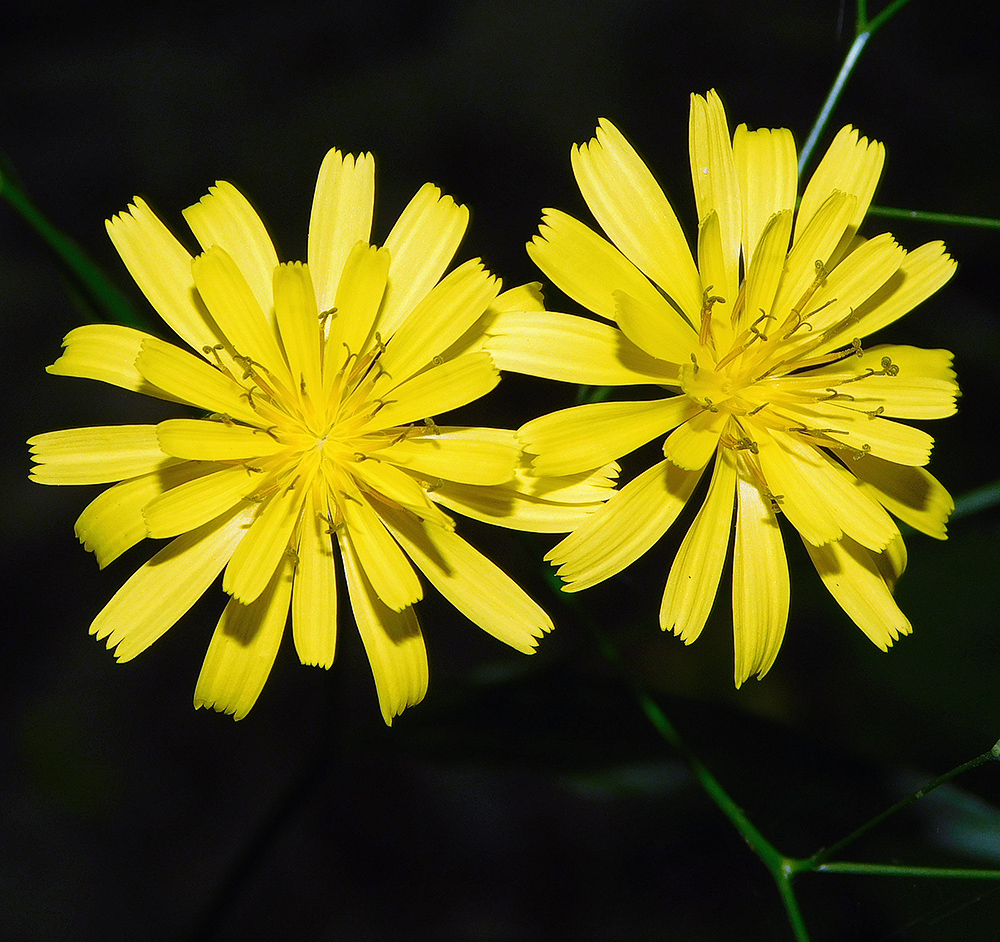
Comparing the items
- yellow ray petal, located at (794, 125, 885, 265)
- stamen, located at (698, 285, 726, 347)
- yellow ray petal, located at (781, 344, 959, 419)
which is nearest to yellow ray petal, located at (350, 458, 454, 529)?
stamen, located at (698, 285, 726, 347)

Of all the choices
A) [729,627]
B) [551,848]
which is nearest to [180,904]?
[551,848]

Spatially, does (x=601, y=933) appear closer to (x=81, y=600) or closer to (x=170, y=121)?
(x=81, y=600)

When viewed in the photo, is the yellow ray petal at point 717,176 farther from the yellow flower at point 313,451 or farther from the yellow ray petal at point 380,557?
the yellow ray petal at point 380,557

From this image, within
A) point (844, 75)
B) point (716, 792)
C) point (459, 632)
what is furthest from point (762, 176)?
point (459, 632)

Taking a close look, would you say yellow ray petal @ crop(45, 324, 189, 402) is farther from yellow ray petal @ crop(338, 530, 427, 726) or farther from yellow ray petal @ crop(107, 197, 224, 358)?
yellow ray petal @ crop(338, 530, 427, 726)

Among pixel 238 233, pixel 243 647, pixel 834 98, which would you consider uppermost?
pixel 834 98

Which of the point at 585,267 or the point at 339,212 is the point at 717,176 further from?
the point at 339,212
